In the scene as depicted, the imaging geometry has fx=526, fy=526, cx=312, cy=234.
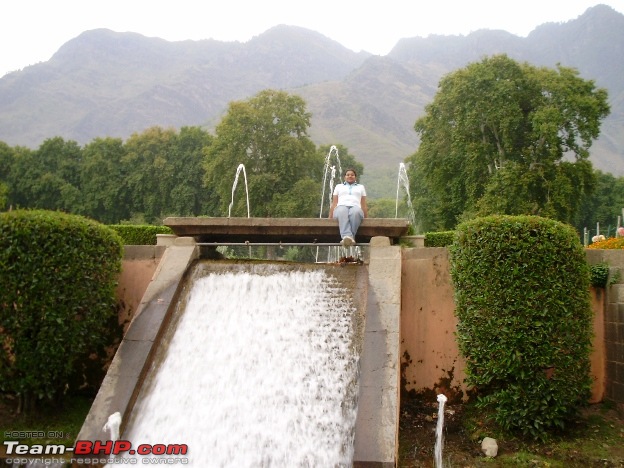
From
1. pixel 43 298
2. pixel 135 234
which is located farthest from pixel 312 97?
pixel 43 298

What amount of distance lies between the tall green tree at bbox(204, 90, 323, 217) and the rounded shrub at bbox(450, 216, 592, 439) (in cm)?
2597

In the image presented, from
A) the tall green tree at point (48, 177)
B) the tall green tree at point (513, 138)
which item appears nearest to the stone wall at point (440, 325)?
the tall green tree at point (513, 138)

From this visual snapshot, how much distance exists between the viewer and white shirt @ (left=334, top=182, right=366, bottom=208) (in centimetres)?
833

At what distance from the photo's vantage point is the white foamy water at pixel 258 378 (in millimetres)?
5602

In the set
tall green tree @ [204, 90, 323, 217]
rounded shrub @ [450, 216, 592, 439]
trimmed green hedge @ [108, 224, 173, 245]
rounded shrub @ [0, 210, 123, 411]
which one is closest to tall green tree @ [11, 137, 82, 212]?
tall green tree @ [204, 90, 323, 217]

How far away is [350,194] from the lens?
27.8ft

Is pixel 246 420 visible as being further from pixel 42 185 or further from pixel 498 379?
pixel 42 185

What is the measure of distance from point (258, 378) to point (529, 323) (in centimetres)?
321

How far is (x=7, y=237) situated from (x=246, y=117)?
28.6 meters

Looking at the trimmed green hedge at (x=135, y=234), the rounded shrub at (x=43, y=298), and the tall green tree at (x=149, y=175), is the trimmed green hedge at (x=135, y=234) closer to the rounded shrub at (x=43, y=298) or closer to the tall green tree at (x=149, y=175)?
the rounded shrub at (x=43, y=298)

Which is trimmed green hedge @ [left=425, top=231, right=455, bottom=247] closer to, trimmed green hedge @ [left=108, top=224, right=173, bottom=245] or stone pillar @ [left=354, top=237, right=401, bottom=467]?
stone pillar @ [left=354, top=237, right=401, bottom=467]

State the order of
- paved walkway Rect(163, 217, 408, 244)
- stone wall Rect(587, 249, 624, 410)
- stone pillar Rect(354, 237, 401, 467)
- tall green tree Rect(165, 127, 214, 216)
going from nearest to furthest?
stone pillar Rect(354, 237, 401, 467)
stone wall Rect(587, 249, 624, 410)
paved walkway Rect(163, 217, 408, 244)
tall green tree Rect(165, 127, 214, 216)

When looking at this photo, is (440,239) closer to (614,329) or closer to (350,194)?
(350,194)

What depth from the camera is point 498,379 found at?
616 centimetres
